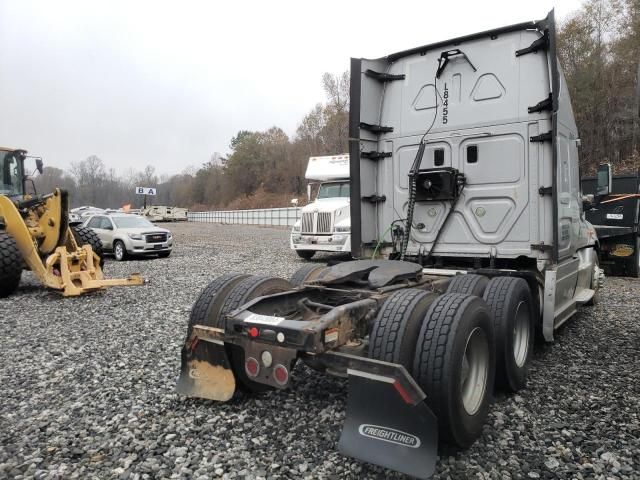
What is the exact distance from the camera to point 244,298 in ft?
12.1

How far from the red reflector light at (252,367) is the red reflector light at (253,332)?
5.7 inches

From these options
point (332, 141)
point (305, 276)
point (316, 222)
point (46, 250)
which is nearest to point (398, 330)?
point (305, 276)

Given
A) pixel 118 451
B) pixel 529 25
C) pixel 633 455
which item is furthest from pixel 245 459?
pixel 529 25

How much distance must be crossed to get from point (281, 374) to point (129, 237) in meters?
13.9

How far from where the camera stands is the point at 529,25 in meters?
4.95

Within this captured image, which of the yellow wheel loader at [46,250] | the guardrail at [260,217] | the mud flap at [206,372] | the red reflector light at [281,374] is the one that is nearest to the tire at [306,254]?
the yellow wheel loader at [46,250]

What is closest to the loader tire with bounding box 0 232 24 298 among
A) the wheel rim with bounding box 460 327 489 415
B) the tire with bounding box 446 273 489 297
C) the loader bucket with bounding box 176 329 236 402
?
the loader bucket with bounding box 176 329 236 402

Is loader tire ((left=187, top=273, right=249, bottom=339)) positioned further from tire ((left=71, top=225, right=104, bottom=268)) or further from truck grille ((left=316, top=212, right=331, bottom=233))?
truck grille ((left=316, top=212, right=331, bottom=233))

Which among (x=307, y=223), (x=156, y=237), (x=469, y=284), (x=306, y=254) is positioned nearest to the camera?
(x=469, y=284)

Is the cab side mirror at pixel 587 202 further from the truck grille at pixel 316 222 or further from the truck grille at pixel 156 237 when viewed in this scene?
the truck grille at pixel 156 237

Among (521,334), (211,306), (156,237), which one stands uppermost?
(156,237)

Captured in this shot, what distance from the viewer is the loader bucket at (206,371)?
3414mm

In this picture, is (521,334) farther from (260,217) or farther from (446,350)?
(260,217)

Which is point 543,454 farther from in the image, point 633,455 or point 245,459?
point 245,459
